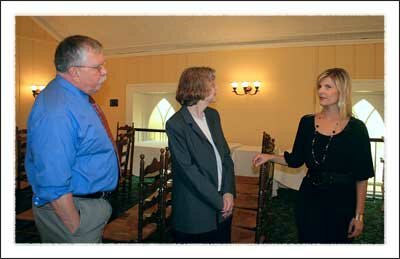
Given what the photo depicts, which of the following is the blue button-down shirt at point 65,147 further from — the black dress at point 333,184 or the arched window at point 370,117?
the arched window at point 370,117

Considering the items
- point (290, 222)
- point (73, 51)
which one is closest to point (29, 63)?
point (290, 222)

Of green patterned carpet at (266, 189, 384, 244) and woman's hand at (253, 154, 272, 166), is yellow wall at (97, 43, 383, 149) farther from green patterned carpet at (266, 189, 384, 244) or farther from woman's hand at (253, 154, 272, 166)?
woman's hand at (253, 154, 272, 166)

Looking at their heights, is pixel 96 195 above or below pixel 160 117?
below

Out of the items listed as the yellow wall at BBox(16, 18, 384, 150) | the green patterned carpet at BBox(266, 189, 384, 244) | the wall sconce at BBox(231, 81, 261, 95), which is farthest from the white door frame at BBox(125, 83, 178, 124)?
the green patterned carpet at BBox(266, 189, 384, 244)

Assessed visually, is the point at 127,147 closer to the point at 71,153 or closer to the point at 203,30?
the point at 203,30

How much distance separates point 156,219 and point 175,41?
415 cm

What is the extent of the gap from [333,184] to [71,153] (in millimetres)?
1149

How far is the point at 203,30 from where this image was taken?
516 cm

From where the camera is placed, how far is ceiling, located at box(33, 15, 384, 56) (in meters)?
4.54

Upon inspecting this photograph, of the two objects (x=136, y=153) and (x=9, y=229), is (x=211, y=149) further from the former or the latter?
(x=136, y=153)

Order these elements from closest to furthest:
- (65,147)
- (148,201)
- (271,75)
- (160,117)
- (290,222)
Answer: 1. (65,147)
2. (148,201)
3. (290,222)
4. (271,75)
5. (160,117)

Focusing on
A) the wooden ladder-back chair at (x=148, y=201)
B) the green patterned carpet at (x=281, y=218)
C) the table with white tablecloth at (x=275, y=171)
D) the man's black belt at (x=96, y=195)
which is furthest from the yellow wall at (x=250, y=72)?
the man's black belt at (x=96, y=195)

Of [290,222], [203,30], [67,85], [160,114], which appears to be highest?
[203,30]

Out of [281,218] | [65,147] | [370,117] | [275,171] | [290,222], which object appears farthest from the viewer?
[370,117]
